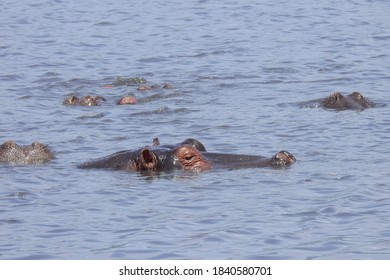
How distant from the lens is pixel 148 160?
42.2 ft

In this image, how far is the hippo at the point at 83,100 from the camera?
17.6 m

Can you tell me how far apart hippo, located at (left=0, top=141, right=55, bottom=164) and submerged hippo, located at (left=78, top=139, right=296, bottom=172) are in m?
0.91

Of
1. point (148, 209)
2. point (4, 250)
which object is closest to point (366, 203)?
point (148, 209)

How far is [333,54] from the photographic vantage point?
74.3 feet

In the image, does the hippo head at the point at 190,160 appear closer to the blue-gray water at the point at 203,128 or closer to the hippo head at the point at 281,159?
the blue-gray water at the point at 203,128

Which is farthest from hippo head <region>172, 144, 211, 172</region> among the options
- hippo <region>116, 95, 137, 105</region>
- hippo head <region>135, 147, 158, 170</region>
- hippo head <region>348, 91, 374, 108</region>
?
hippo <region>116, 95, 137, 105</region>

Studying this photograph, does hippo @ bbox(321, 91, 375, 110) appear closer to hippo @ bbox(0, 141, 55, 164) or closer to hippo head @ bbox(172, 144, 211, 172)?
hippo head @ bbox(172, 144, 211, 172)

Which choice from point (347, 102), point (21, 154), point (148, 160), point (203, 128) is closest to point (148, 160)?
point (148, 160)

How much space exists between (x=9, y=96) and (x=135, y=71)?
3290mm

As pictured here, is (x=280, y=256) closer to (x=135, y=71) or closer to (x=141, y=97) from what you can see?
(x=141, y=97)

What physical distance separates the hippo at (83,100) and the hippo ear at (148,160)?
4.81 m

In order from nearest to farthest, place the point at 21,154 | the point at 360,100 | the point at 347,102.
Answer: the point at 21,154 → the point at 347,102 → the point at 360,100

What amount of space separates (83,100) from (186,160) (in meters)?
5.15

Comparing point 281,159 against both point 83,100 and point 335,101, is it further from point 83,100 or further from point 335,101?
point 83,100
